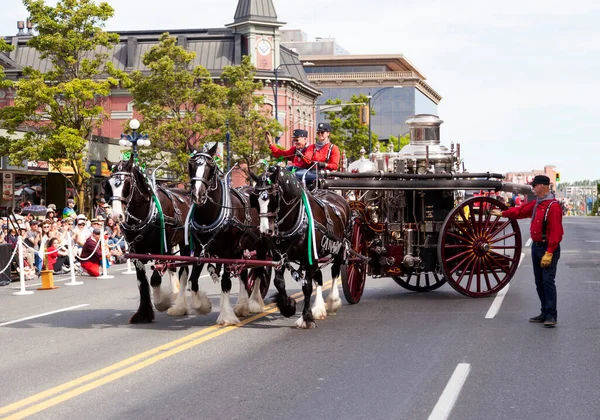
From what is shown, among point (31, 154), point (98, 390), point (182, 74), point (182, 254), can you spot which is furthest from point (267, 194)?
point (182, 74)

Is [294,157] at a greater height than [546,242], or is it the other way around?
[294,157]

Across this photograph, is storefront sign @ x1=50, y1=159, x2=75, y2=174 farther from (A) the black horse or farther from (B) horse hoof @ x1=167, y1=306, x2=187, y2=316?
(B) horse hoof @ x1=167, y1=306, x2=187, y2=316

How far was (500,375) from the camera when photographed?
338 inches

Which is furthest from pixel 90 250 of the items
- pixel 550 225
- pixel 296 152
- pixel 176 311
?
pixel 550 225

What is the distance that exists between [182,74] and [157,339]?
36.1m

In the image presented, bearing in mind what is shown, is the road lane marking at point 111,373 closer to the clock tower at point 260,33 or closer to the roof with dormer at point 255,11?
the clock tower at point 260,33

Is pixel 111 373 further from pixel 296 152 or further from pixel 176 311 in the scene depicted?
pixel 296 152

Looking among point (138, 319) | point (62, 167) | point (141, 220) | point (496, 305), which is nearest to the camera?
point (138, 319)

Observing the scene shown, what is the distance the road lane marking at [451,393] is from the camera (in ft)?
23.3

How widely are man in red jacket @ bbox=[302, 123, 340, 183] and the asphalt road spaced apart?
7.12 ft

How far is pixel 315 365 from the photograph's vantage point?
9172 mm

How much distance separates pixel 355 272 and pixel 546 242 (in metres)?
3.65

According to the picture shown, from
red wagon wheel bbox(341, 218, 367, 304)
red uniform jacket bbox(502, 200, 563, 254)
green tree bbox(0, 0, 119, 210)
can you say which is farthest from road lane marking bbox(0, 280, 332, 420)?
green tree bbox(0, 0, 119, 210)

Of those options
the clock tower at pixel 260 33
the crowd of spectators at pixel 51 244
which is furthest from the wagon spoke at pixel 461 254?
the clock tower at pixel 260 33
